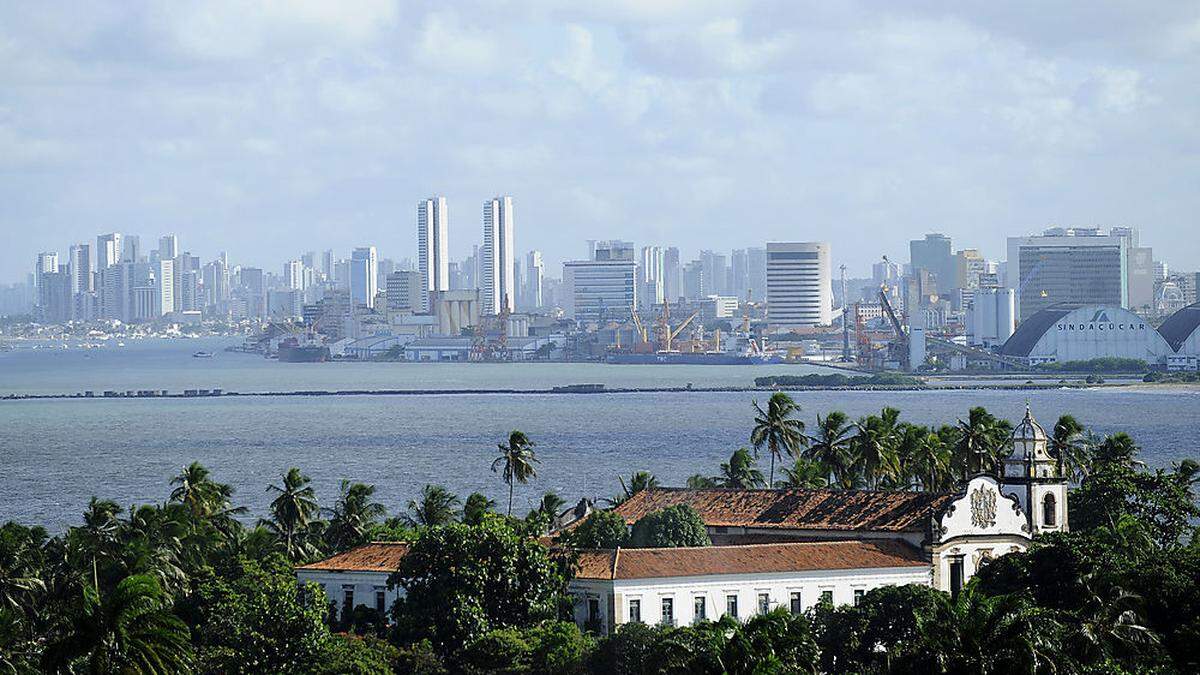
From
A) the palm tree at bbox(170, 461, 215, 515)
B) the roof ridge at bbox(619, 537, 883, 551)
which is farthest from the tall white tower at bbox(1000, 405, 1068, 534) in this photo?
the palm tree at bbox(170, 461, 215, 515)

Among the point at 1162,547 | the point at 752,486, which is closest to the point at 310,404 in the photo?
the point at 752,486

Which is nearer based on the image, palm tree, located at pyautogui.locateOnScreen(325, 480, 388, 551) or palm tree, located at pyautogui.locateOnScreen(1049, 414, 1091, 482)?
palm tree, located at pyautogui.locateOnScreen(325, 480, 388, 551)

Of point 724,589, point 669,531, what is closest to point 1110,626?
point 724,589

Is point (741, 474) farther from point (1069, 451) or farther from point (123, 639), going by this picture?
point (123, 639)

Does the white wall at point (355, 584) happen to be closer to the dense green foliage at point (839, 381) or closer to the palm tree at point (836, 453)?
the palm tree at point (836, 453)

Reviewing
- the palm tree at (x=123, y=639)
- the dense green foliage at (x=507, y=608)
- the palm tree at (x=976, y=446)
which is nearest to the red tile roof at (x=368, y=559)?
the dense green foliage at (x=507, y=608)

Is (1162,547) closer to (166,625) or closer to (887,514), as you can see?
→ (887,514)

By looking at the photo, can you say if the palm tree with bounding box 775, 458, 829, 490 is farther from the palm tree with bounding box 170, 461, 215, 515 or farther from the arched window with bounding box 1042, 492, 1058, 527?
the palm tree with bounding box 170, 461, 215, 515
